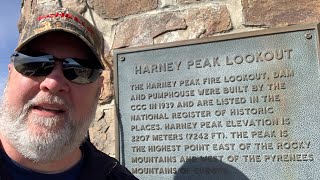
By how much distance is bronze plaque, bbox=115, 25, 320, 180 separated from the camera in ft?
6.47

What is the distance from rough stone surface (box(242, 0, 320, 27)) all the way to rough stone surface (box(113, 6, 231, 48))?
0.13 meters

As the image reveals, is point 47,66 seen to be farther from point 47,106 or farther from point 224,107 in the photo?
point 224,107

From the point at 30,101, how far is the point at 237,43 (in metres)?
1.14

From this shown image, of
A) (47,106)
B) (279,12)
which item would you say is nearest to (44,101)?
(47,106)

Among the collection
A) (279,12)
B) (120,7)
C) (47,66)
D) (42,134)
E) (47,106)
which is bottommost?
(42,134)

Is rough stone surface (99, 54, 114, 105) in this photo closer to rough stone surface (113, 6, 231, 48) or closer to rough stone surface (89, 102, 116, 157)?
rough stone surface (89, 102, 116, 157)

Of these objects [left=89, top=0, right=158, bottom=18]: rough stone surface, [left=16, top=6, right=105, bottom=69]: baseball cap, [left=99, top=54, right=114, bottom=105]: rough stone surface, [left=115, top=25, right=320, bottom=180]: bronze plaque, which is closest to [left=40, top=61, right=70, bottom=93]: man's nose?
[left=16, top=6, right=105, bottom=69]: baseball cap

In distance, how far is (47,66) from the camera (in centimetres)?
148

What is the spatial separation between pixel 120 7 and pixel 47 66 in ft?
3.81

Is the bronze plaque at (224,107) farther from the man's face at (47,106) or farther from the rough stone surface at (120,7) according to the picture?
the man's face at (47,106)

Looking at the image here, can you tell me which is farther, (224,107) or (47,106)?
(224,107)

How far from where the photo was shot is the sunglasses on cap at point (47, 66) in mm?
1477

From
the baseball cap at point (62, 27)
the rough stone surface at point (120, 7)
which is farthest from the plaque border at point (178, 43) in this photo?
the baseball cap at point (62, 27)

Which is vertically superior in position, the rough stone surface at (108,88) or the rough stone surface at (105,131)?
the rough stone surface at (108,88)
